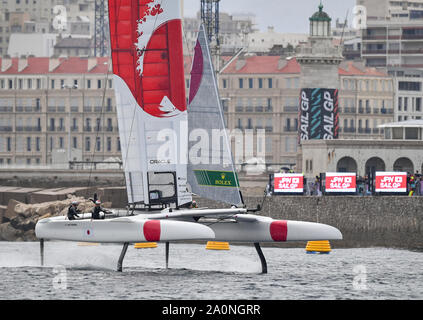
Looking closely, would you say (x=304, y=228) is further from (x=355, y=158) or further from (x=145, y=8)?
(x=355, y=158)

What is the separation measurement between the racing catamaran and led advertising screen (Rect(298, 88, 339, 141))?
139ft

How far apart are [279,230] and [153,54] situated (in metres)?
7.47

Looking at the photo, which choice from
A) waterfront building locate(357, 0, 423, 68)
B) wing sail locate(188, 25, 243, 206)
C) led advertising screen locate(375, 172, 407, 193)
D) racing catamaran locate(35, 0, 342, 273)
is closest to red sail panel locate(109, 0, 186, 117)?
racing catamaran locate(35, 0, 342, 273)

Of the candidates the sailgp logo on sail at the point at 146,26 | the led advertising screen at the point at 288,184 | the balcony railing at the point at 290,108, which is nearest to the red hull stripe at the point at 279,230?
the sailgp logo on sail at the point at 146,26

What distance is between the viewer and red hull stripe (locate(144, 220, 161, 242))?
130 feet

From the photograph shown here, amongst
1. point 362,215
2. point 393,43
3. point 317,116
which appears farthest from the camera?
point 393,43

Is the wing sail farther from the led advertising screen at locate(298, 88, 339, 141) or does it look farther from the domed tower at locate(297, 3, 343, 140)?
the led advertising screen at locate(298, 88, 339, 141)

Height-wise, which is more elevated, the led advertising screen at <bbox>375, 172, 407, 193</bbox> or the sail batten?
the sail batten

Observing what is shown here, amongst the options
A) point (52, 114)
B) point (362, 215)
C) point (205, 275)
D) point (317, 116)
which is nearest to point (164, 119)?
point (205, 275)

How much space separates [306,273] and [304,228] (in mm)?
2141

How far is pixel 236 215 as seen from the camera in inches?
1656

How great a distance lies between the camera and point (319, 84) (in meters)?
85.7

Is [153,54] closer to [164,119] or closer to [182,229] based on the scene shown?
[164,119]
